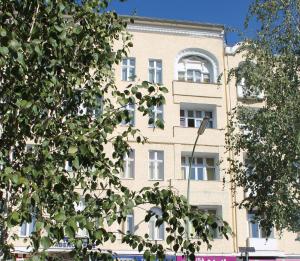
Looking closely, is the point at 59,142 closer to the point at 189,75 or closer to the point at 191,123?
the point at 191,123

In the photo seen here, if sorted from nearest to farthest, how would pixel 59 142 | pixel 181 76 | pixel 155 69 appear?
1. pixel 59 142
2. pixel 155 69
3. pixel 181 76

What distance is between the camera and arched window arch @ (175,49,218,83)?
3422 centimetres

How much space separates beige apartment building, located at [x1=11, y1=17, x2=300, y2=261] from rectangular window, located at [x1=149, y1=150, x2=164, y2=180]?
54 millimetres

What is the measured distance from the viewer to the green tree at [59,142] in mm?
4844

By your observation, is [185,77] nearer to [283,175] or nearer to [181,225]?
[283,175]

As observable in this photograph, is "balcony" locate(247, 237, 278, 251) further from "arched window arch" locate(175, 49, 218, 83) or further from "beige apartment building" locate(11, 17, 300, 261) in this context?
"arched window arch" locate(175, 49, 218, 83)

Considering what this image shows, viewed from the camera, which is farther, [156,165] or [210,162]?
[210,162]

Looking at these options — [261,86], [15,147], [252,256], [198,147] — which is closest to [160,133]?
[198,147]

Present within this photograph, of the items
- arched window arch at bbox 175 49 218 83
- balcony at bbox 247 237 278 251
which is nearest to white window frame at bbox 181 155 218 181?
balcony at bbox 247 237 278 251

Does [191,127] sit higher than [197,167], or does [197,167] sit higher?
[191,127]

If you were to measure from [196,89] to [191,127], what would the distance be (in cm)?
220

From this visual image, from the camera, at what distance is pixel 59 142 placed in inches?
213

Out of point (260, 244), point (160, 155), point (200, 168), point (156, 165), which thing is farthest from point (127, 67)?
point (260, 244)

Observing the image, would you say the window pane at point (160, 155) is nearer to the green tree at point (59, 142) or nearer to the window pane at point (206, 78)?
the window pane at point (206, 78)
